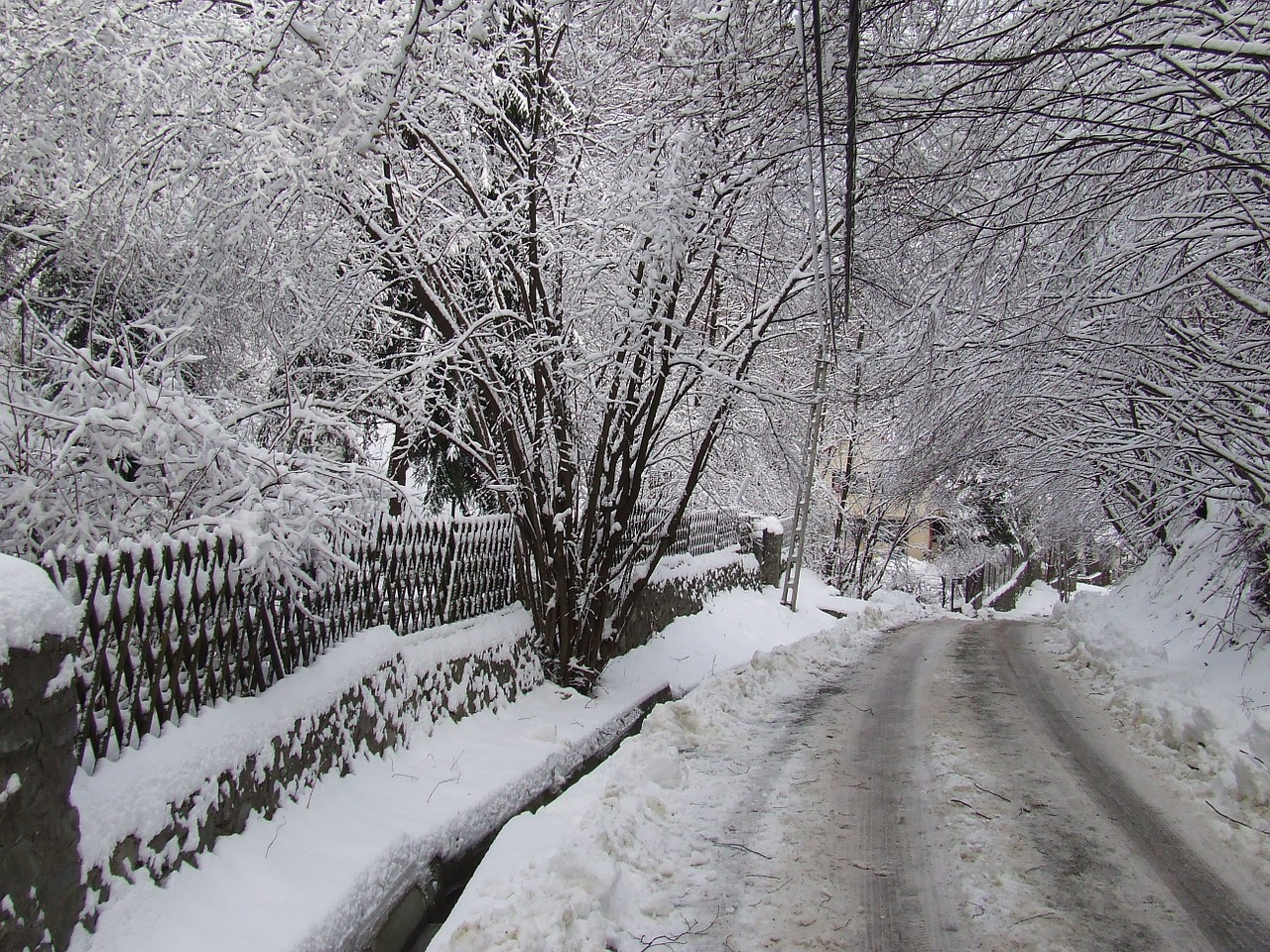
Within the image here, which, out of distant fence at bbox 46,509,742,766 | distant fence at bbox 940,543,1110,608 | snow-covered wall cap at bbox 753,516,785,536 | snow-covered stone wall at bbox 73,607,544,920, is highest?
snow-covered wall cap at bbox 753,516,785,536


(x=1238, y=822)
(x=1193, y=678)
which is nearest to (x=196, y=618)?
(x=1238, y=822)

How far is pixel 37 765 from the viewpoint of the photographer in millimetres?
2738

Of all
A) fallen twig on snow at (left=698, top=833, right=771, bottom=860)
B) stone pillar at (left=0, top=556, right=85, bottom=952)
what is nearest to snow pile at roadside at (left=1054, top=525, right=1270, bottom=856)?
fallen twig on snow at (left=698, top=833, right=771, bottom=860)

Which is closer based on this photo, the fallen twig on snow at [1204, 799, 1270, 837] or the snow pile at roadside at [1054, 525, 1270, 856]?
the fallen twig on snow at [1204, 799, 1270, 837]

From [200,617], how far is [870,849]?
150 inches

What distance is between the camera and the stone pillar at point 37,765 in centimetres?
260

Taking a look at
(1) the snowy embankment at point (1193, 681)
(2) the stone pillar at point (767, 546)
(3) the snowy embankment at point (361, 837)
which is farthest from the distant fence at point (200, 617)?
(2) the stone pillar at point (767, 546)

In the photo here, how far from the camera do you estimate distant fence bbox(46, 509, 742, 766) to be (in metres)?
3.35

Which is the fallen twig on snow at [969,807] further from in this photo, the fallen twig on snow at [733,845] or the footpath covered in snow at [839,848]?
the fallen twig on snow at [733,845]

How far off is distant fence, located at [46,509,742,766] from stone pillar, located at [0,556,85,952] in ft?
1.19

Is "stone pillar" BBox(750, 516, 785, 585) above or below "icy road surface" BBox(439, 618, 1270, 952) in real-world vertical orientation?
above

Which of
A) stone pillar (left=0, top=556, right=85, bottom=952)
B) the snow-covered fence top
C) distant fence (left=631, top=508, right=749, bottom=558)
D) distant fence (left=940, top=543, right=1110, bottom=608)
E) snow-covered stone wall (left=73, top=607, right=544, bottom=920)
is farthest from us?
distant fence (left=940, top=543, right=1110, bottom=608)

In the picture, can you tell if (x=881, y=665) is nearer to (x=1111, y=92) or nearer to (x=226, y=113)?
(x=1111, y=92)

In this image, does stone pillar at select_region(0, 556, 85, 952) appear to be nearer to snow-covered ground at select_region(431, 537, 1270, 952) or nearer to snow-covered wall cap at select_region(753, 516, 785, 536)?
snow-covered ground at select_region(431, 537, 1270, 952)
